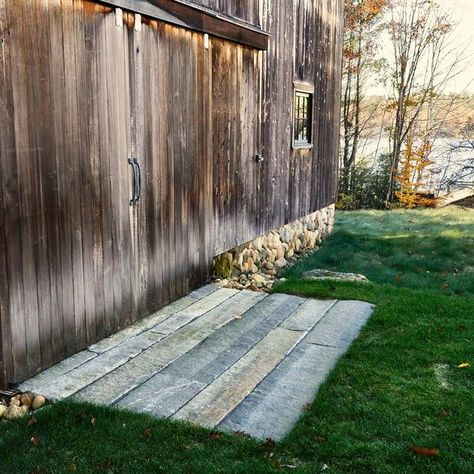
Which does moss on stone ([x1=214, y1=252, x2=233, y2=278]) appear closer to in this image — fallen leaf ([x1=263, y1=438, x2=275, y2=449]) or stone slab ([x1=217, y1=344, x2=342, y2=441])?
stone slab ([x1=217, y1=344, x2=342, y2=441])

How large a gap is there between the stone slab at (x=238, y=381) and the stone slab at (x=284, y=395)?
58 mm

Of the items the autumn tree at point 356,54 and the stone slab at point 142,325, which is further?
the autumn tree at point 356,54

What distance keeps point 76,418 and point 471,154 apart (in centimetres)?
2644

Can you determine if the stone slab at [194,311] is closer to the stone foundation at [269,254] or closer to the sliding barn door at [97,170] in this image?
the sliding barn door at [97,170]

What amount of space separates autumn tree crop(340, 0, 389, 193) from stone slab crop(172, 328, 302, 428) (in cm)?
1734

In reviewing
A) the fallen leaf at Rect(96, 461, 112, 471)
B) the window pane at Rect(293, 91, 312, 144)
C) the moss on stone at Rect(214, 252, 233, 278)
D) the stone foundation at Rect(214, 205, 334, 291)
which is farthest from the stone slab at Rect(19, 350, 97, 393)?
the window pane at Rect(293, 91, 312, 144)

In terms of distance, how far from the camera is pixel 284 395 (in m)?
3.82

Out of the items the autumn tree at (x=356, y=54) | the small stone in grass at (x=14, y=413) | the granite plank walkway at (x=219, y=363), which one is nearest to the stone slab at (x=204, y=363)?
the granite plank walkway at (x=219, y=363)

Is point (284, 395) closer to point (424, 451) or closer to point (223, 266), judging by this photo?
point (424, 451)

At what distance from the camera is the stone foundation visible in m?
6.81

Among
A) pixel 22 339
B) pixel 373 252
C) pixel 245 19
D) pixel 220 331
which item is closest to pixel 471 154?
pixel 373 252

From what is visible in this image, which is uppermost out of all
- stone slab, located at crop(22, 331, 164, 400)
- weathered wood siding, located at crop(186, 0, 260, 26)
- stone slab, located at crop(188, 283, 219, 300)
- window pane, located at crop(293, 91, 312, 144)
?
weathered wood siding, located at crop(186, 0, 260, 26)

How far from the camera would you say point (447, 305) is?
20.0 ft

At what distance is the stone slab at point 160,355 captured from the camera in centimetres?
371
